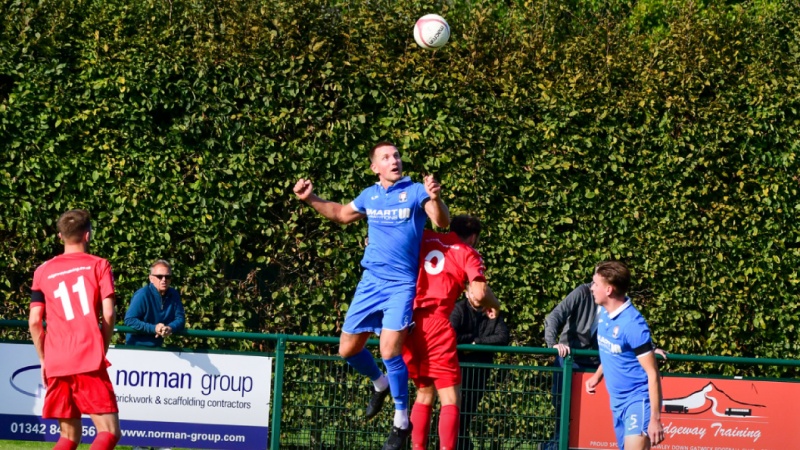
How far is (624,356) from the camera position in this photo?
6.94m

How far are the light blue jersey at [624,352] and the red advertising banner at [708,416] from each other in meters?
1.79

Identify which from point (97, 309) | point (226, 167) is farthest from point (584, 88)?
point (97, 309)

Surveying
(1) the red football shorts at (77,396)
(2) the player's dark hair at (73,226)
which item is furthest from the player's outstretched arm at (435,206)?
(1) the red football shorts at (77,396)

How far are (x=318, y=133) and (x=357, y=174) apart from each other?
589mm

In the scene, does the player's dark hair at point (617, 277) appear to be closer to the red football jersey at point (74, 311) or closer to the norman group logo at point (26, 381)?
the red football jersey at point (74, 311)

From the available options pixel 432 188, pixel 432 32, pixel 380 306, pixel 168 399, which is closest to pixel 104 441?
pixel 168 399

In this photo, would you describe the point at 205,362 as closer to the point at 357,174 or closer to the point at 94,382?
the point at 94,382

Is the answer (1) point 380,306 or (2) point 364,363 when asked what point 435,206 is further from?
(2) point 364,363

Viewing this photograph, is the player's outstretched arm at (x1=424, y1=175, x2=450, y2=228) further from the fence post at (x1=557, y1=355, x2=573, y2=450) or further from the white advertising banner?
the white advertising banner

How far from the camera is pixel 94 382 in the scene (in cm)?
662

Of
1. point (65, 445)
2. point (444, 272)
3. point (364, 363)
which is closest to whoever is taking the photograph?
point (65, 445)

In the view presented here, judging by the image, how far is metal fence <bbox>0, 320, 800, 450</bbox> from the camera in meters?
8.77

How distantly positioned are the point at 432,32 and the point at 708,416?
169 inches

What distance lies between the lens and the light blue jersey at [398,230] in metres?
7.26
